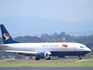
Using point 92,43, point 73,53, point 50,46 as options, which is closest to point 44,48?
point 50,46

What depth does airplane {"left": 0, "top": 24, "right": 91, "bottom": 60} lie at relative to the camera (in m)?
71.8

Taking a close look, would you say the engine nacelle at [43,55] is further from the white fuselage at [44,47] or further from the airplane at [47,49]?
the white fuselage at [44,47]

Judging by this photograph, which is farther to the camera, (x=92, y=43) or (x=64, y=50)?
(x=92, y=43)

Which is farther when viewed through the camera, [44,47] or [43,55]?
[44,47]

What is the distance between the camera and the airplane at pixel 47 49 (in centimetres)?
7175

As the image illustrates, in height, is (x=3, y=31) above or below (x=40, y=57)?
above

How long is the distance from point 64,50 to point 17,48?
35.0 ft

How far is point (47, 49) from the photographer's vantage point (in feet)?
247

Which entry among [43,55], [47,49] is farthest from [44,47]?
[43,55]

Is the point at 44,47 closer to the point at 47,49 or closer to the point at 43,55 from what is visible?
the point at 47,49

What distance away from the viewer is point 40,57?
74750 mm

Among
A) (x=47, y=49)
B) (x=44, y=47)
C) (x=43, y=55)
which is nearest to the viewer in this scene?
(x=43, y=55)

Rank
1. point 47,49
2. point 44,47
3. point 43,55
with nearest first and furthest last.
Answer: point 43,55 → point 47,49 → point 44,47

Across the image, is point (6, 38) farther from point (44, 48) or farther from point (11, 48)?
point (44, 48)
